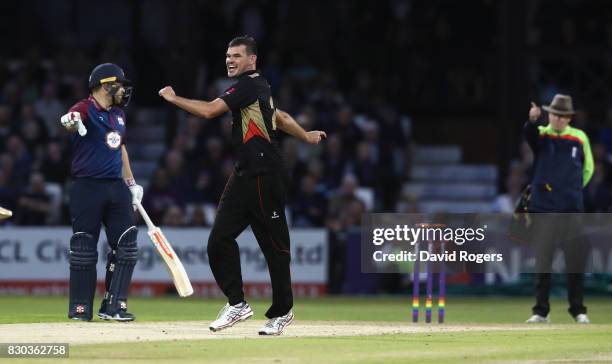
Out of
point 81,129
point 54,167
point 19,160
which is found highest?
point 81,129

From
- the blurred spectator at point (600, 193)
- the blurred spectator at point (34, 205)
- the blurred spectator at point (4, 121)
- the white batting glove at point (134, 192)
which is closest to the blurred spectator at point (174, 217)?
the blurred spectator at point (34, 205)

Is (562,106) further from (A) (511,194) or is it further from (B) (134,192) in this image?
(A) (511,194)

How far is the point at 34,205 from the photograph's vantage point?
23781 millimetres

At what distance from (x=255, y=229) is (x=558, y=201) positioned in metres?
4.48

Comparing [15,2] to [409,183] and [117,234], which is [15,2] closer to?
[409,183]

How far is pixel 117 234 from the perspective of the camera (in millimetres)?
14312

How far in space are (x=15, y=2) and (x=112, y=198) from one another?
18.2 meters

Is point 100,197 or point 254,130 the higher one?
point 254,130

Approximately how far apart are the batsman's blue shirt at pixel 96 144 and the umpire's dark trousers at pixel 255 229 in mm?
1714

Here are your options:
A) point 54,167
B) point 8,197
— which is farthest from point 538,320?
point 54,167

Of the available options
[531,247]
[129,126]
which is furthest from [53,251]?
[531,247]

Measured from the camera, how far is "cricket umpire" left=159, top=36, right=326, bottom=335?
12.7 meters

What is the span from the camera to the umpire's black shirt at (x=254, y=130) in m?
12.7

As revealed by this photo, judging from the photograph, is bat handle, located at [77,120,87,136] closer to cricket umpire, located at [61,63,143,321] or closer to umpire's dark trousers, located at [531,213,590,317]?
cricket umpire, located at [61,63,143,321]
